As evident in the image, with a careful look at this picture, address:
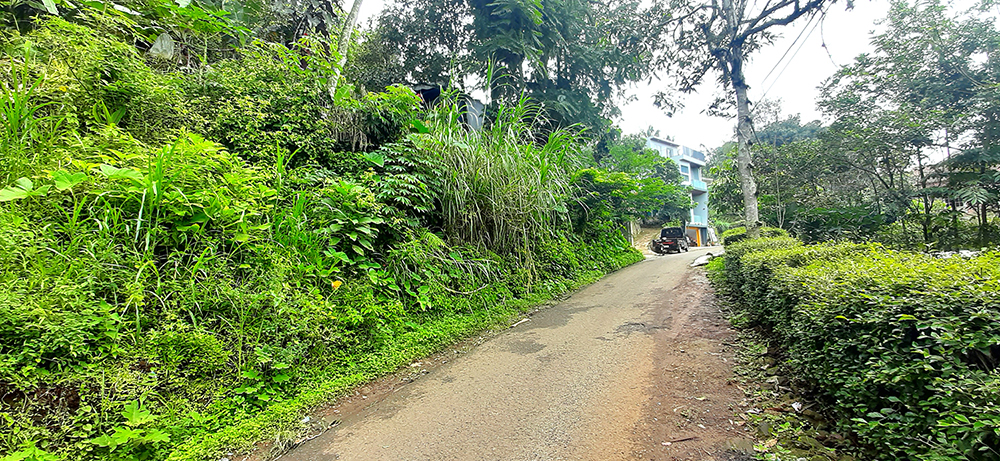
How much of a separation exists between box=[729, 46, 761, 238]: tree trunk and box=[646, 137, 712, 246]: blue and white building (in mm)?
20135

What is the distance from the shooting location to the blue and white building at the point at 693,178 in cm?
2827

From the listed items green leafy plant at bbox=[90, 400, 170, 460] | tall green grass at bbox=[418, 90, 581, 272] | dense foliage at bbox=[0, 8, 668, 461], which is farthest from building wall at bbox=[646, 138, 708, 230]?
green leafy plant at bbox=[90, 400, 170, 460]

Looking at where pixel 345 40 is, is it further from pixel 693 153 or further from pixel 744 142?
pixel 693 153

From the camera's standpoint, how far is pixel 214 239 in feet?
9.33

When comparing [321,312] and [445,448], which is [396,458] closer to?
[445,448]

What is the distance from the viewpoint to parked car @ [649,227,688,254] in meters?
19.2

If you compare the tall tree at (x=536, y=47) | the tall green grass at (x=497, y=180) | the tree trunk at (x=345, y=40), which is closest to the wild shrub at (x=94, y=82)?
the tree trunk at (x=345, y=40)

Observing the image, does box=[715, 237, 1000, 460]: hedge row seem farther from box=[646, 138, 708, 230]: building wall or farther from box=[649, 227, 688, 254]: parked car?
box=[646, 138, 708, 230]: building wall

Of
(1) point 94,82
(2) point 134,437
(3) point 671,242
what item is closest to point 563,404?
(2) point 134,437

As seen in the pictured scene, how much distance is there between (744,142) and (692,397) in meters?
7.82

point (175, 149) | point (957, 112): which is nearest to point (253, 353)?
point (175, 149)

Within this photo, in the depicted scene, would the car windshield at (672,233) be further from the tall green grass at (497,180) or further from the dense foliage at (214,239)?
the dense foliage at (214,239)

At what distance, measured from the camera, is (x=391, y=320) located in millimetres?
3754

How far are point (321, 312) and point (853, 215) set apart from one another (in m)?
10.6
